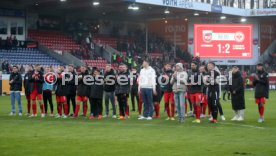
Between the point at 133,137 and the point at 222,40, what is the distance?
27.8m

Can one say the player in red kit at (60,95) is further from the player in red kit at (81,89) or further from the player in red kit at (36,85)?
the player in red kit at (36,85)

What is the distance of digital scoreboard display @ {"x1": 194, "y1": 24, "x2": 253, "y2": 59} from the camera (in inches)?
1592

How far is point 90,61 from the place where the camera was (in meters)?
48.5

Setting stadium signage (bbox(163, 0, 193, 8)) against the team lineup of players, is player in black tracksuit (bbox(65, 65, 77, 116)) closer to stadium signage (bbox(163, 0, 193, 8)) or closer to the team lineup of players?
the team lineup of players

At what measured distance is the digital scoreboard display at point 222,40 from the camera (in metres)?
40.4

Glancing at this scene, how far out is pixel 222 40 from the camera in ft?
135

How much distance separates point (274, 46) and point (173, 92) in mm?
43587

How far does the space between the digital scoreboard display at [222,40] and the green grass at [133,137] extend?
2118 cm

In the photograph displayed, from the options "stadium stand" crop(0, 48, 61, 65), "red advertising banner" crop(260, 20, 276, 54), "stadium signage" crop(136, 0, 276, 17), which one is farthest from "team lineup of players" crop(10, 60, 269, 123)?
"red advertising banner" crop(260, 20, 276, 54)

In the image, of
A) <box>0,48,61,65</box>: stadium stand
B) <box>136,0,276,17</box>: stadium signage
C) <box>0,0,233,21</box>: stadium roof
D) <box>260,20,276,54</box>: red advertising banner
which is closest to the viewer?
<box>0,48,61,65</box>: stadium stand

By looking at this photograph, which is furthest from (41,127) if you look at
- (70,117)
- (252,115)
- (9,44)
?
(9,44)

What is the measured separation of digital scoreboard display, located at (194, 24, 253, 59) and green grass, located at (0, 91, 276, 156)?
21177mm

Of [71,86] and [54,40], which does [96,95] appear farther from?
[54,40]

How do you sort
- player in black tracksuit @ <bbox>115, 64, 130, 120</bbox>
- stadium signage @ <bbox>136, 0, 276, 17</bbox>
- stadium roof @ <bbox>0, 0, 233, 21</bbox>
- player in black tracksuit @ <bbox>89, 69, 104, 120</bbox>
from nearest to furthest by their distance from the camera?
1. player in black tracksuit @ <bbox>115, 64, 130, 120</bbox>
2. player in black tracksuit @ <bbox>89, 69, 104, 120</bbox>
3. stadium roof @ <bbox>0, 0, 233, 21</bbox>
4. stadium signage @ <bbox>136, 0, 276, 17</bbox>
